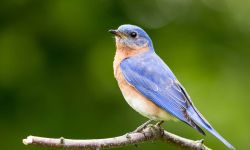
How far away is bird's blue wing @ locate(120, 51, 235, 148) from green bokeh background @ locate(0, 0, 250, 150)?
2.22m

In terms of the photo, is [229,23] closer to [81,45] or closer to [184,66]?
[184,66]

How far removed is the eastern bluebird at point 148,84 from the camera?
655 centimetres

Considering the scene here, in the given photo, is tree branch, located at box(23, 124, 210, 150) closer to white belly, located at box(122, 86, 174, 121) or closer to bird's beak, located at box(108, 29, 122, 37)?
white belly, located at box(122, 86, 174, 121)

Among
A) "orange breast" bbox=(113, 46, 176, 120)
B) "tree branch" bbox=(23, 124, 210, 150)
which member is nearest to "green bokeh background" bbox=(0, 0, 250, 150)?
"orange breast" bbox=(113, 46, 176, 120)

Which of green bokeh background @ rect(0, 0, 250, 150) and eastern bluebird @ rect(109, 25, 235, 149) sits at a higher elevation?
green bokeh background @ rect(0, 0, 250, 150)

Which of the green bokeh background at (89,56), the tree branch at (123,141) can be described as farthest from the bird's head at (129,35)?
the green bokeh background at (89,56)

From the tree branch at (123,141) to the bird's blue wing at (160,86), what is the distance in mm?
327

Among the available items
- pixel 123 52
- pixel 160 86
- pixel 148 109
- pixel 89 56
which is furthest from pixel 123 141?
pixel 89 56

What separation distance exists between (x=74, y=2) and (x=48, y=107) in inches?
58.6

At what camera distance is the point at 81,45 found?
10.3m

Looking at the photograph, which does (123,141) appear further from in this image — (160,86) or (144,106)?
(160,86)

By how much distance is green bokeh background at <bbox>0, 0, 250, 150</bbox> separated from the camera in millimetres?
9727

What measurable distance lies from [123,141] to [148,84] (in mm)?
1411

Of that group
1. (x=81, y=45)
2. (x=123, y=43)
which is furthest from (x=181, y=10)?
(x=123, y=43)
